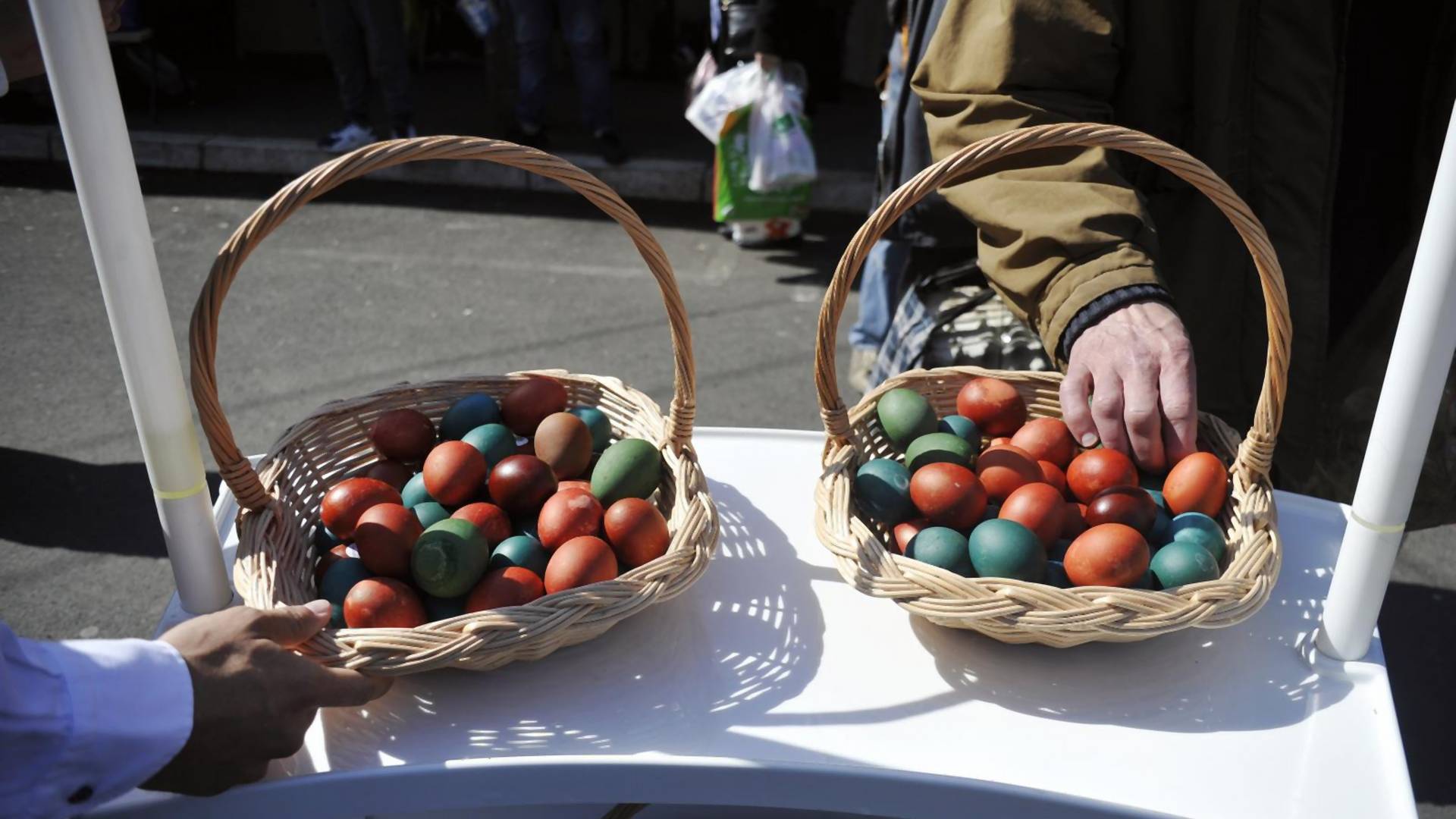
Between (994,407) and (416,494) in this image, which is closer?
(416,494)

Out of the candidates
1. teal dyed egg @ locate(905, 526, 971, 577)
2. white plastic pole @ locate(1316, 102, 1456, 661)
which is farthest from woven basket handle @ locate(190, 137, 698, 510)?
white plastic pole @ locate(1316, 102, 1456, 661)

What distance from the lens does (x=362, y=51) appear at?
568 centimetres

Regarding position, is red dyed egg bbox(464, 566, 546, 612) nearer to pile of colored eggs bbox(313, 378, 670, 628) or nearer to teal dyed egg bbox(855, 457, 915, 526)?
pile of colored eggs bbox(313, 378, 670, 628)

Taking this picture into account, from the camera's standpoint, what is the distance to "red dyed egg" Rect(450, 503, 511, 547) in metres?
1.31

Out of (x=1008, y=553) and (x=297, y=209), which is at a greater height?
(x=297, y=209)

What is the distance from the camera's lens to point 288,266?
461 centimetres

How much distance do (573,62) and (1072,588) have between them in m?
4.97

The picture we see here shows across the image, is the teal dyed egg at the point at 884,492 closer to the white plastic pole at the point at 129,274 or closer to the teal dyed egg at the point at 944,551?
the teal dyed egg at the point at 944,551

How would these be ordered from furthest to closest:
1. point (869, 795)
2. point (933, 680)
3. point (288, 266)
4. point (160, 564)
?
point (288, 266) → point (160, 564) → point (933, 680) → point (869, 795)

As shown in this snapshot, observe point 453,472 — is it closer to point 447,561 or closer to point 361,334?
point 447,561

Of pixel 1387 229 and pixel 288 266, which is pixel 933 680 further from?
pixel 288 266

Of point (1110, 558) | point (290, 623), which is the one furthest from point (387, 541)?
point (1110, 558)

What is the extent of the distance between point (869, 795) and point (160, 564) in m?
2.34

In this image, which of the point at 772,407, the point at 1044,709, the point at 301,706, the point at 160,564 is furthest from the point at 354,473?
the point at 772,407
